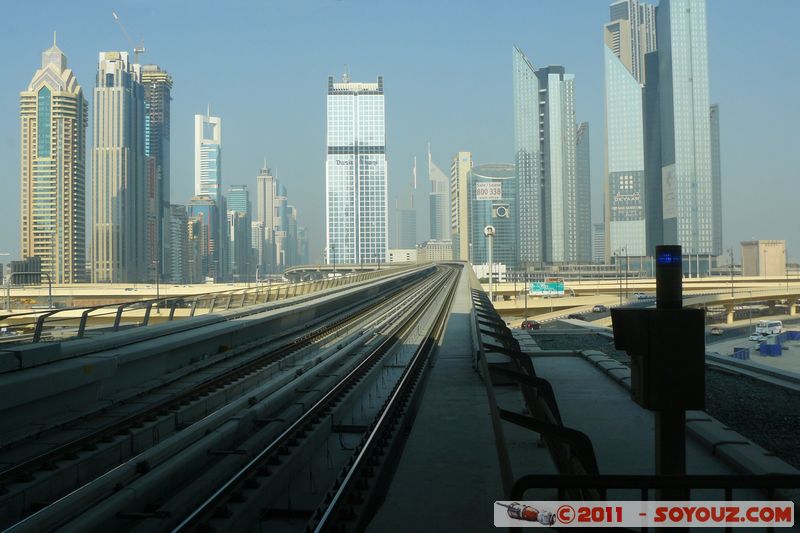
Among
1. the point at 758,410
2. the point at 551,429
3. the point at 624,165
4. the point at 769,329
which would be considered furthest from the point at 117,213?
the point at 551,429

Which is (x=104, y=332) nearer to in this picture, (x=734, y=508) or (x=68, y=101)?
(x=734, y=508)

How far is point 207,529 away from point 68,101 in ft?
557

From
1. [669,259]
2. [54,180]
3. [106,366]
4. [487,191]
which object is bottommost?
[106,366]

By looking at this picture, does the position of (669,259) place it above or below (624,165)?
below

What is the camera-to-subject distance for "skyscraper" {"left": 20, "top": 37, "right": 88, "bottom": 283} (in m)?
136

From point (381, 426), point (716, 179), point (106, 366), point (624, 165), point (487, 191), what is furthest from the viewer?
point (487, 191)

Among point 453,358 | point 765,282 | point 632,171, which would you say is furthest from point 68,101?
point 453,358

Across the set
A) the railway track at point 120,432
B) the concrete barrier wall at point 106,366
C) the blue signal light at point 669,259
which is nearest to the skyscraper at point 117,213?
the concrete barrier wall at point 106,366

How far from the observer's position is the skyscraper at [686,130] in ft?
315

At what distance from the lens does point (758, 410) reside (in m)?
12.7

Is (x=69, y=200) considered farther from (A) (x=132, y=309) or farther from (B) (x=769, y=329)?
(A) (x=132, y=309)

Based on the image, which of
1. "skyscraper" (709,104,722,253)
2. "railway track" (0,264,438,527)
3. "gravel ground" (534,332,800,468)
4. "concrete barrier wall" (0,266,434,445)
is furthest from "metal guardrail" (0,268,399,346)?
"skyscraper" (709,104,722,253)

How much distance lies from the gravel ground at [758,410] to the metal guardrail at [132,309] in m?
10.4

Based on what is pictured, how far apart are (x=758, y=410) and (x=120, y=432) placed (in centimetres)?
1146
